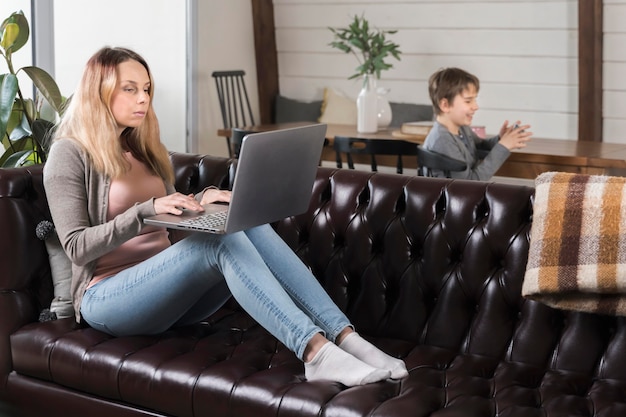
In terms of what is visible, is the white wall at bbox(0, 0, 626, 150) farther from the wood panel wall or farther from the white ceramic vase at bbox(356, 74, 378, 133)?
the white ceramic vase at bbox(356, 74, 378, 133)

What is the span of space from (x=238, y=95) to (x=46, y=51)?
226 cm

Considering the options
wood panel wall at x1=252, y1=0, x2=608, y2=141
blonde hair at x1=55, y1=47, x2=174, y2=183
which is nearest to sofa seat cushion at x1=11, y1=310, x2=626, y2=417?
blonde hair at x1=55, y1=47, x2=174, y2=183

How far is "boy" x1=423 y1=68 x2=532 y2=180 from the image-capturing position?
3785 mm

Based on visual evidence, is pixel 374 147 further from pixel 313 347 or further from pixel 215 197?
pixel 313 347

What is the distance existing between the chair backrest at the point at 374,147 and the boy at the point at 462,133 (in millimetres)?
268

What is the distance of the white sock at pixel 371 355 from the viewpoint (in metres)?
2.22

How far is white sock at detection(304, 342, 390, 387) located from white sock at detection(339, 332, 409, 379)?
3 cm

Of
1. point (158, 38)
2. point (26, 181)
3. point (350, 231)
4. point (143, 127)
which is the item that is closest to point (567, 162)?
point (350, 231)

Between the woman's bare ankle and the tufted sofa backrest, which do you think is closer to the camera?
the woman's bare ankle

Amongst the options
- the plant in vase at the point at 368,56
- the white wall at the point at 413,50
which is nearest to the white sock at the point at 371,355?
the plant in vase at the point at 368,56

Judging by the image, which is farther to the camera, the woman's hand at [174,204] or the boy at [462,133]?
the boy at [462,133]

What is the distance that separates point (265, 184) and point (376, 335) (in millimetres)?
603

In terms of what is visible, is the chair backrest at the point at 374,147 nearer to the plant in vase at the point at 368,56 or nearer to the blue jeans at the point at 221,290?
the plant in vase at the point at 368,56

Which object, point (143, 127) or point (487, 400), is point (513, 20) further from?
point (487, 400)
